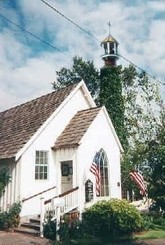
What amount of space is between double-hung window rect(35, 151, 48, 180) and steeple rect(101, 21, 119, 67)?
1604cm

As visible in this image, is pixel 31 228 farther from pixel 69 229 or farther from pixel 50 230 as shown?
pixel 69 229

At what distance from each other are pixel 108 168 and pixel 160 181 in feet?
25.9

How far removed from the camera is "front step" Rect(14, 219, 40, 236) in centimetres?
1633

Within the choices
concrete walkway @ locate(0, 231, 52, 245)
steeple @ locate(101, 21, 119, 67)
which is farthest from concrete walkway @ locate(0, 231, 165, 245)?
steeple @ locate(101, 21, 119, 67)

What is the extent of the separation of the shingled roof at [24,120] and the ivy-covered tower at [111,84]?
30.1ft

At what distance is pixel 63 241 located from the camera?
591 inches

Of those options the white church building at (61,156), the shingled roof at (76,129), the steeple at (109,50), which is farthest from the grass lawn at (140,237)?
the steeple at (109,50)

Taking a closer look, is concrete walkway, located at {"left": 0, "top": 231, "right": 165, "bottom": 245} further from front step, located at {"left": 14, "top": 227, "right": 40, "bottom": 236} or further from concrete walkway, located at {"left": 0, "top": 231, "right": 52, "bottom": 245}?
front step, located at {"left": 14, "top": 227, "right": 40, "bottom": 236}

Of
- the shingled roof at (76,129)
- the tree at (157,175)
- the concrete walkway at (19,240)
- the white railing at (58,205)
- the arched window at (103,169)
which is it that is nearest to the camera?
the tree at (157,175)

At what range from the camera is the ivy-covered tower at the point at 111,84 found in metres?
32.1

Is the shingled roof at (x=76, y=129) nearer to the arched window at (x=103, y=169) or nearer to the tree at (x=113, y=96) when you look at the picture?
the arched window at (x=103, y=169)

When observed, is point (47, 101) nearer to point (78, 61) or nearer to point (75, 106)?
point (75, 106)

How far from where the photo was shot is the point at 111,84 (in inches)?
1308

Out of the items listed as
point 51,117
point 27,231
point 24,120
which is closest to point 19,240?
point 27,231
